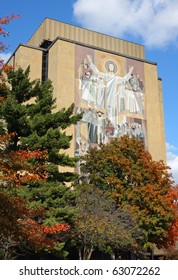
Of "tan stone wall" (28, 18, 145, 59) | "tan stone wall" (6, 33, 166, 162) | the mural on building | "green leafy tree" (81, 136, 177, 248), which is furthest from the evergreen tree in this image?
"tan stone wall" (28, 18, 145, 59)

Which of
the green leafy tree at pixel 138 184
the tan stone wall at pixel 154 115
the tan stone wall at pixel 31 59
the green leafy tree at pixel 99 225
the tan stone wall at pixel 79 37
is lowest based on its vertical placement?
the green leafy tree at pixel 99 225

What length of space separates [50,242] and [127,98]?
3658 cm

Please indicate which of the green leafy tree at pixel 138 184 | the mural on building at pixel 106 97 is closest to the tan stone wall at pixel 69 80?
the mural on building at pixel 106 97

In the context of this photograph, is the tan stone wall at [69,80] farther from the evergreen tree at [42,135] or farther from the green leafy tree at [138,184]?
the evergreen tree at [42,135]

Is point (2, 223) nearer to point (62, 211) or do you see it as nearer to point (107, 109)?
point (62, 211)

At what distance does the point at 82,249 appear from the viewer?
27297 millimetres

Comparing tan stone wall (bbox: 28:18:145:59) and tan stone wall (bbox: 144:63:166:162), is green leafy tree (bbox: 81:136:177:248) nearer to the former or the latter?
tan stone wall (bbox: 144:63:166:162)

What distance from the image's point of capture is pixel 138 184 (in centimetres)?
2880

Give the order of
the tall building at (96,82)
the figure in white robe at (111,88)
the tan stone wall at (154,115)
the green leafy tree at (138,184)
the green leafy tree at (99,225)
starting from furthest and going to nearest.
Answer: the tan stone wall at (154,115) < the figure in white robe at (111,88) < the tall building at (96,82) < the green leafy tree at (138,184) < the green leafy tree at (99,225)

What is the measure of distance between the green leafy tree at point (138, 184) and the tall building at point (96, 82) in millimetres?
14491

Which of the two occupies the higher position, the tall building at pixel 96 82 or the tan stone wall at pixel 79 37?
the tan stone wall at pixel 79 37

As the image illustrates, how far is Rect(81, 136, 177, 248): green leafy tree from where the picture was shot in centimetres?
2786

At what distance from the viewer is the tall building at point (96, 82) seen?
46.7 m

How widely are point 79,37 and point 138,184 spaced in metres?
30.6
